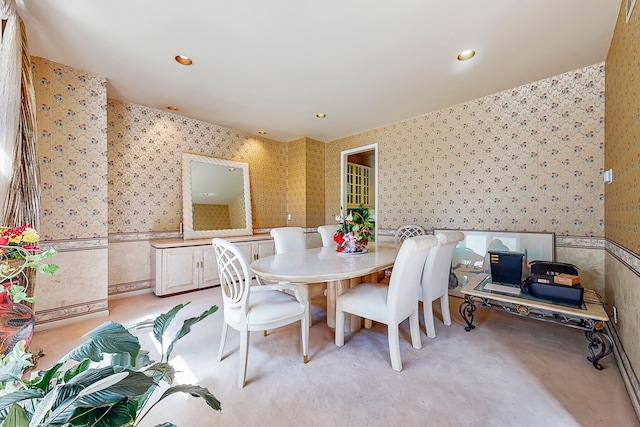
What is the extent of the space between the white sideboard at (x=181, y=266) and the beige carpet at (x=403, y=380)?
934 mm

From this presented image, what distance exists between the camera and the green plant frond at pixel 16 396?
44 cm

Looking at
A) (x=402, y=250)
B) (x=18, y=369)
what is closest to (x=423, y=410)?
(x=402, y=250)

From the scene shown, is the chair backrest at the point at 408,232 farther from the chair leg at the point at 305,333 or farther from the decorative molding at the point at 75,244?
the decorative molding at the point at 75,244

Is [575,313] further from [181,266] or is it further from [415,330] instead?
[181,266]

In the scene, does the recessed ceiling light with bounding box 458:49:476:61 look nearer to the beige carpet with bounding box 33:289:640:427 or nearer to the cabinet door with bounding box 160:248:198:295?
A: the beige carpet with bounding box 33:289:640:427

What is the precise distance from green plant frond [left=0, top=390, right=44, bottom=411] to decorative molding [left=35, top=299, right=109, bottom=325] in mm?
2948

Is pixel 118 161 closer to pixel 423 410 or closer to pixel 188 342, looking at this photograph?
pixel 188 342

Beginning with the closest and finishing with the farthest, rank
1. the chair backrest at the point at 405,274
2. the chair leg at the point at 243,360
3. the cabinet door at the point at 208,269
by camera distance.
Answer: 1. the chair leg at the point at 243,360
2. the chair backrest at the point at 405,274
3. the cabinet door at the point at 208,269

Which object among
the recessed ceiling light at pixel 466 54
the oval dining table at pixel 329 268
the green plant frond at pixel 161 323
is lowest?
the oval dining table at pixel 329 268

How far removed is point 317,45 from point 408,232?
2.78m

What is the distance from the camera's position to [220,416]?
1.42 m

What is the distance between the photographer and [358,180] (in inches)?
225

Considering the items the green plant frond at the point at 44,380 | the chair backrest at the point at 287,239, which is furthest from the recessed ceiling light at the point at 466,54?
the green plant frond at the point at 44,380

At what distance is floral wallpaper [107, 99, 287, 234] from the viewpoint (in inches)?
131
